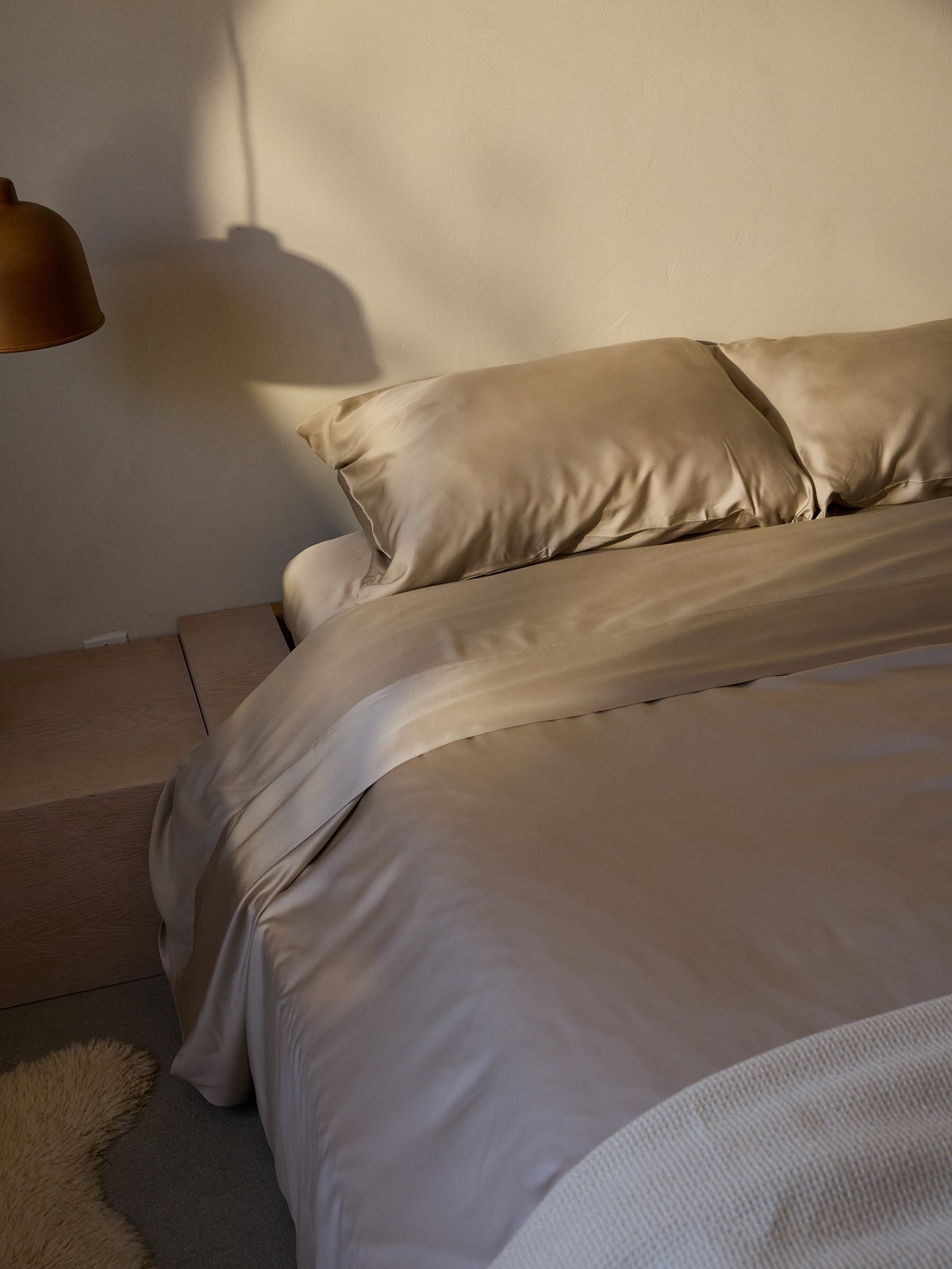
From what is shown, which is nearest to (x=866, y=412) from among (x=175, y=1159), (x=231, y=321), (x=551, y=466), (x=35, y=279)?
(x=551, y=466)

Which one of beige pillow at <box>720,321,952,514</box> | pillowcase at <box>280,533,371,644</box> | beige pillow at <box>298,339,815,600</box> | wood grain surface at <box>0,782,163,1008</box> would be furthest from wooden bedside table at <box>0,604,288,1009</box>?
beige pillow at <box>720,321,952,514</box>

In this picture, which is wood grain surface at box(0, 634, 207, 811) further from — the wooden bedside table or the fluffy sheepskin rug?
the fluffy sheepskin rug

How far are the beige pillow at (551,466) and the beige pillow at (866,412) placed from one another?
0.24 feet

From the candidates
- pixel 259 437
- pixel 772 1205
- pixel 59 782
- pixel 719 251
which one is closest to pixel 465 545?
pixel 259 437

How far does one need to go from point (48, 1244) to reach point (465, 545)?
1.09 metres

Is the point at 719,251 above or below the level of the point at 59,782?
above

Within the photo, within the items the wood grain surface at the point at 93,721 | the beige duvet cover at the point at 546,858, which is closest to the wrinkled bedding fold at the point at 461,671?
the beige duvet cover at the point at 546,858

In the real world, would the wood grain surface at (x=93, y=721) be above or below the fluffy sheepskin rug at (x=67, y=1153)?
above

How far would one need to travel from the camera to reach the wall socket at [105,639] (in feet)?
6.80

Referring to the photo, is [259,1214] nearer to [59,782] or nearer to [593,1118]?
[59,782]

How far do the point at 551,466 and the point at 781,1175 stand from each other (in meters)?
1.15

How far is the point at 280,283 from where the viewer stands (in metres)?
1.93

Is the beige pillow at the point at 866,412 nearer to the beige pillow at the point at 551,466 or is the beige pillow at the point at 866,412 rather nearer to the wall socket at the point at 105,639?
the beige pillow at the point at 551,466

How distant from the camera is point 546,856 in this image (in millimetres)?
1131
